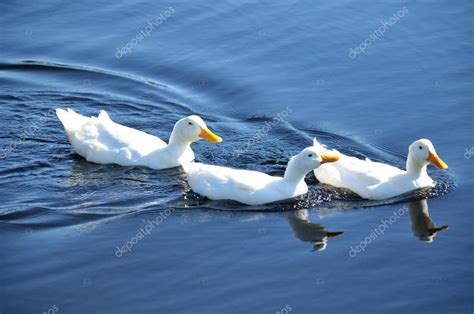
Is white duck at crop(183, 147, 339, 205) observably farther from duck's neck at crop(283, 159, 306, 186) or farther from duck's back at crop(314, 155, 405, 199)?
duck's back at crop(314, 155, 405, 199)

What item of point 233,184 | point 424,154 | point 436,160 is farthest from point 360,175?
point 233,184

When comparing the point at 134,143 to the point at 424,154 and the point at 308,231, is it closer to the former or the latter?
the point at 308,231

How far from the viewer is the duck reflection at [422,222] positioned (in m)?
12.9

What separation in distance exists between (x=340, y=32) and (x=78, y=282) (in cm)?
950

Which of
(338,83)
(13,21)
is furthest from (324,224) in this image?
(13,21)

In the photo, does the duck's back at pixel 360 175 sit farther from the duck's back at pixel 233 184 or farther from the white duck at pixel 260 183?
the duck's back at pixel 233 184

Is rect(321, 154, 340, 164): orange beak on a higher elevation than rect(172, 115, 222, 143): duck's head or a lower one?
lower

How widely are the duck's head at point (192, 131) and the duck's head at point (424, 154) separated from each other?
2.99 m

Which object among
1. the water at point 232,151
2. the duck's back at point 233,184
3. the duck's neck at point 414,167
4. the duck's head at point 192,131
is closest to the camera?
the water at point 232,151

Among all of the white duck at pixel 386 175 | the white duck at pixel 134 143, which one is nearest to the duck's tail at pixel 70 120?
the white duck at pixel 134 143

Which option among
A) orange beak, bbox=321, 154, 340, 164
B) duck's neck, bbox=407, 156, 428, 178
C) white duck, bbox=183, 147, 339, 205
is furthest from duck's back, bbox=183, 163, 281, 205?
duck's neck, bbox=407, 156, 428, 178

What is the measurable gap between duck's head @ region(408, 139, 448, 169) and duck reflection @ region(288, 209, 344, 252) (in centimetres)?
182

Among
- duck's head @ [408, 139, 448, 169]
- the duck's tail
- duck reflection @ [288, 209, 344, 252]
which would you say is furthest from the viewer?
the duck's tail

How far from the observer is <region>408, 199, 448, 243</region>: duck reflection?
12.9m
